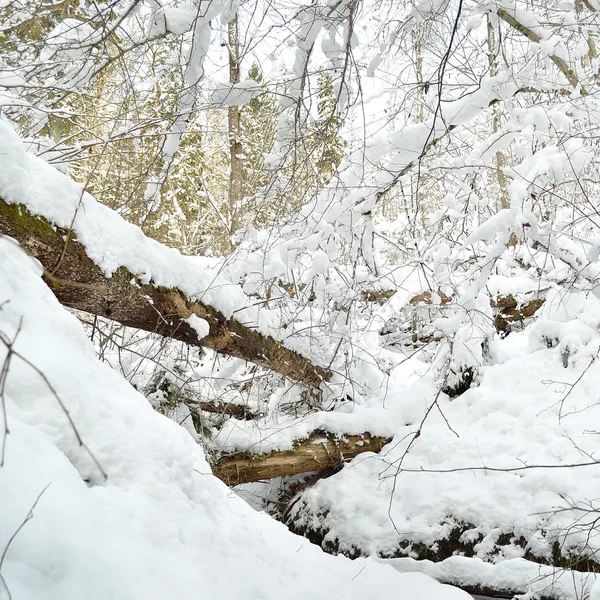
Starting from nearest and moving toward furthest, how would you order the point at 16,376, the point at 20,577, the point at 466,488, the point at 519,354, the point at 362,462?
the point at 20,577 → the point at 16,376 → the point at 466,488 → the point at 362,462 → the point at 519,354

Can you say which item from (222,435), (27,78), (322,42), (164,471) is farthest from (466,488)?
(27,78)

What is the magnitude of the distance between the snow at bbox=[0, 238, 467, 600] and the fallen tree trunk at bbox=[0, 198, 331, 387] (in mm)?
272

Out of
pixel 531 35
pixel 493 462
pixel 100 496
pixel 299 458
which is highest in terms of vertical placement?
pixel 531 35

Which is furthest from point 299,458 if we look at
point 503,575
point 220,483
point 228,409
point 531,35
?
point 531,35

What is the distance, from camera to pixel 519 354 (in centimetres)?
515

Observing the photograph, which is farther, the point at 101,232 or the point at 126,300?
the point at 126,300

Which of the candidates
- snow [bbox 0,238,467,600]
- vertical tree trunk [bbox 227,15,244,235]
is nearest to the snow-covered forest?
snow [bbox 0,238,467,600]

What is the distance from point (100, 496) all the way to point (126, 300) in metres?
1.45

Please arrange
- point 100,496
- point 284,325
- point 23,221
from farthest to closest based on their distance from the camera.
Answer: point 284,325, point 23,221, point 100,496

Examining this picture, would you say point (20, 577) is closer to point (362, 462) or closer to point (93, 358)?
point (93, 358)

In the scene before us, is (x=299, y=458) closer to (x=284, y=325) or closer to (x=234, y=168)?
(x=284, y=325)

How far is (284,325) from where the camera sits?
396 centimetres

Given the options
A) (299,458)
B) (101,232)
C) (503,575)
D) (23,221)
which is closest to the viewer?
(23,221)

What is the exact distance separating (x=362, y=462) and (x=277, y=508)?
1.06 metres
